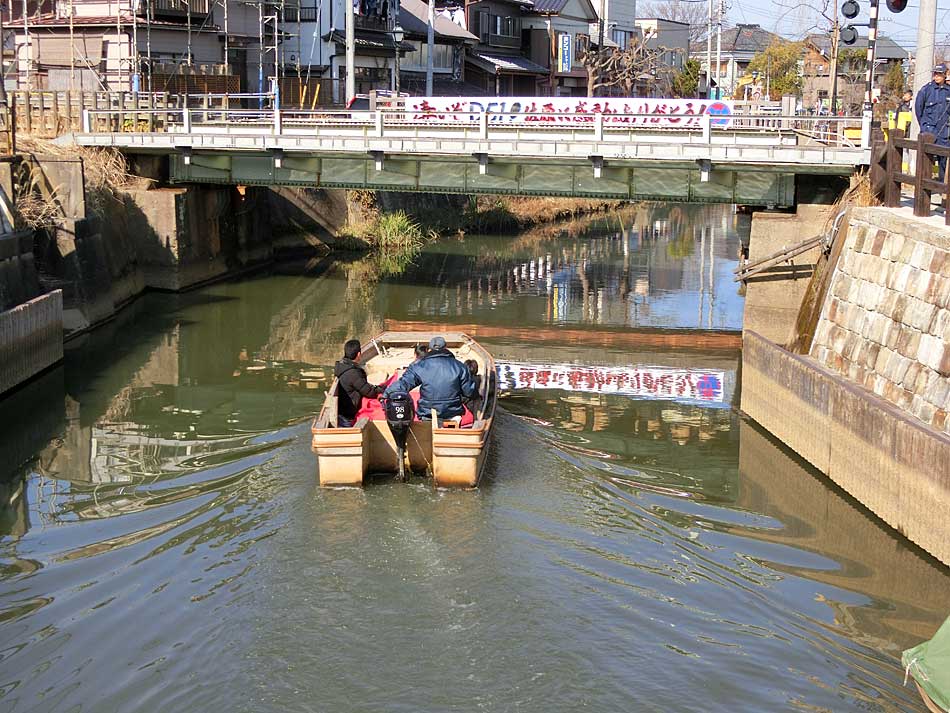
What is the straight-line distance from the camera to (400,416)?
16016 millimetres

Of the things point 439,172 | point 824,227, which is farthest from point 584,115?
point 824,227

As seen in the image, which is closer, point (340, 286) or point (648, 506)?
point (648, 506)

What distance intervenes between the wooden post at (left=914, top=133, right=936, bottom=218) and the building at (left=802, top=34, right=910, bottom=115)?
27214 mm

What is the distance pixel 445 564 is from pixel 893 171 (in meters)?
12.6

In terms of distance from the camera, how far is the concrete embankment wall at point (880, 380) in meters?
14.8

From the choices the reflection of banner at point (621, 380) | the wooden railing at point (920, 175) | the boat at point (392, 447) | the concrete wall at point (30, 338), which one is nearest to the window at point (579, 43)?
the reflection of banner at point (621, 380)

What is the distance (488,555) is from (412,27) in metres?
53.4

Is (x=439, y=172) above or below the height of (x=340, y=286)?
above

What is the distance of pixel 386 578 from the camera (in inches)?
503

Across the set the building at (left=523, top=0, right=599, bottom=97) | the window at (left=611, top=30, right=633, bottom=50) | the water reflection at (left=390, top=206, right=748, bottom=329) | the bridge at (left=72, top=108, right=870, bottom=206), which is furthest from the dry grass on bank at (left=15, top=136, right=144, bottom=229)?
the window at (left=611, top=30, right=633, bottom=50)

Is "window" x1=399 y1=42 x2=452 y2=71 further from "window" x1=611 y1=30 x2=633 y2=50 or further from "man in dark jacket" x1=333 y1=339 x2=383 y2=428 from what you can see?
"man in dark jacket" x1=333 y1=339 x2=383 y2=428

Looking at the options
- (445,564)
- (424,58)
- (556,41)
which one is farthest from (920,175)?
(556,41)

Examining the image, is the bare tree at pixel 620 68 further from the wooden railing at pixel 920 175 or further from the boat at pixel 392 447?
the boat at pixel 392 447

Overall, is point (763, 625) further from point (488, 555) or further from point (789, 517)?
point (789, 517)
